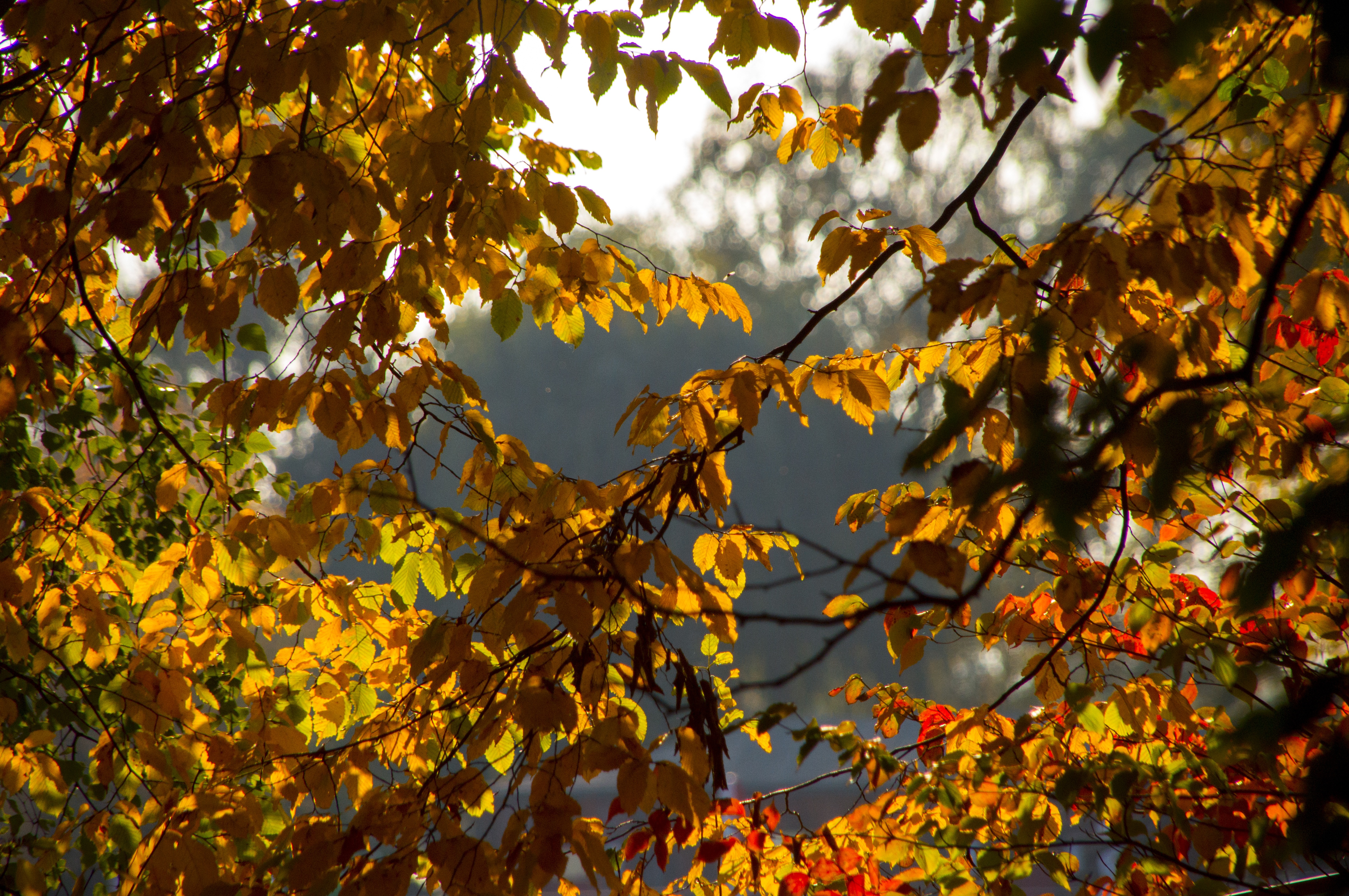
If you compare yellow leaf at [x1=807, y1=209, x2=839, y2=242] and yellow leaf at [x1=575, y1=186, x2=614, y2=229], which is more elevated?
yellow leaf at [x1=575, y1=186, x2=614, y2=229]

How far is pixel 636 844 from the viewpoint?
70.1 inches

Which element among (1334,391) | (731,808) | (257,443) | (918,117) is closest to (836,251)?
(918,117)

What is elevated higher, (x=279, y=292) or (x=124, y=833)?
(x=279, y=292)

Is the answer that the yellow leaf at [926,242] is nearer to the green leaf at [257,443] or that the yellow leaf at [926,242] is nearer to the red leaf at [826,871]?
the red leaf at [826,871]

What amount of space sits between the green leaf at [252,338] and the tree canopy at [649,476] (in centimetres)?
2

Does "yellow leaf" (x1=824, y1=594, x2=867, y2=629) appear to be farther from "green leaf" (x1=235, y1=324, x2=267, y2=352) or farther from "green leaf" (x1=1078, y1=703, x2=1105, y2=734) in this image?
"green leaf" (x1=235, y1=324, x2=267, y2=352)

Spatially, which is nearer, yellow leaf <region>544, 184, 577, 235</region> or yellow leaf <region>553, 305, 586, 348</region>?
yellow leaf <region>544, 184, 577, 235</region>

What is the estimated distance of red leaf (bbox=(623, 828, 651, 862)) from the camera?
176 cm

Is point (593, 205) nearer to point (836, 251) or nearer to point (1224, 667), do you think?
point (836, 251)

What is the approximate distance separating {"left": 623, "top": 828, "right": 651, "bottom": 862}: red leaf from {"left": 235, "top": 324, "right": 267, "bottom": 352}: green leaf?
5.37 feet

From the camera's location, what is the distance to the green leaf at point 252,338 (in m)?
2.43

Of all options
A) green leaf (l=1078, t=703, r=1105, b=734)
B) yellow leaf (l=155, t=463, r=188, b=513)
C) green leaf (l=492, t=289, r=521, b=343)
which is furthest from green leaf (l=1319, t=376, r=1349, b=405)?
yellow leaf (l=155, t=463, r=188, b=513)

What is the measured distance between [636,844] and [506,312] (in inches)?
51.3

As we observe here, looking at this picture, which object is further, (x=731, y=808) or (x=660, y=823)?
(x=731, y=808)
